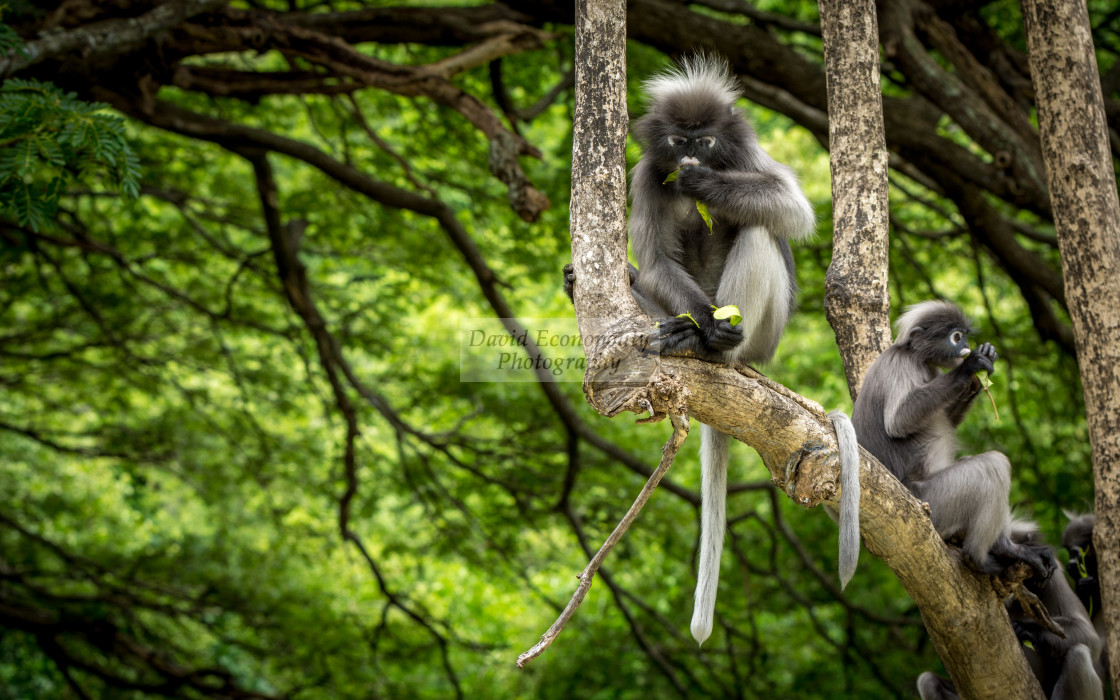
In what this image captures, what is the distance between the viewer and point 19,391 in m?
6.94

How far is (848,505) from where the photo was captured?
2.46 meters

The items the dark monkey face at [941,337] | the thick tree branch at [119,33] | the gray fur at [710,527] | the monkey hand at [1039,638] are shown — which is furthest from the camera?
the thick tree branch at [119,33]

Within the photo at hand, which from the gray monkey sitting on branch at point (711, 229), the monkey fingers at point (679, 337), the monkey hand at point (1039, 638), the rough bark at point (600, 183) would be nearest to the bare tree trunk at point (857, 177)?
the gray monkey sitting on branch at point (711, 229)

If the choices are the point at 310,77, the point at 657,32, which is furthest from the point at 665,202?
the point at 310,77

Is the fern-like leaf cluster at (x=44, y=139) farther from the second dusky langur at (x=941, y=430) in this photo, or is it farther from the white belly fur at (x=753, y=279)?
the second dusky langur at (x=941, y=430)

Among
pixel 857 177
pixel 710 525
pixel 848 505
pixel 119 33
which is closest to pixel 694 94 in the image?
pixel 857 177

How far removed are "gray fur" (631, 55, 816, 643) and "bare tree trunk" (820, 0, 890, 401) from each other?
0.16 meters

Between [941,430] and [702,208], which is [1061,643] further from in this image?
[702,208]

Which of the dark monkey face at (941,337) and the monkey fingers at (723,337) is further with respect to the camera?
the dark monkey face at (941,337)

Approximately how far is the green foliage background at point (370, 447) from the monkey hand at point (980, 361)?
2710 mm

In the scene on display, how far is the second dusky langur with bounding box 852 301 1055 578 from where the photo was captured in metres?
3.12

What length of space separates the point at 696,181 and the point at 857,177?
0.63 m

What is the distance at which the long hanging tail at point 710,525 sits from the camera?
295 cm

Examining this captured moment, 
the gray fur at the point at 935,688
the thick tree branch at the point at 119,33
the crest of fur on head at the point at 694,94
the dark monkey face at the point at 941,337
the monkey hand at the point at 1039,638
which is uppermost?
the thick tree branch at the point at 119,33
